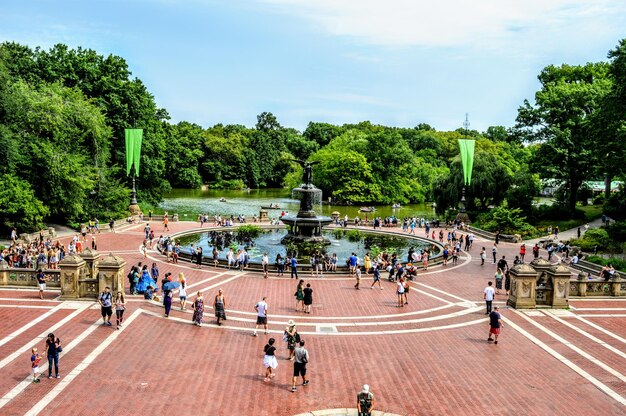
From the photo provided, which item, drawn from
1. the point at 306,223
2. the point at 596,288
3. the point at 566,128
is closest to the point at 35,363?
the point at 596,288

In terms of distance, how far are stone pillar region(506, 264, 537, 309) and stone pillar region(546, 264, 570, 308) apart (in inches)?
33.3

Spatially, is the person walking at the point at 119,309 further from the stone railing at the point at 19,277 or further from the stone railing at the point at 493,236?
the stone railing at the point at 493,236

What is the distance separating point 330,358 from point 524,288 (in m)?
10.2

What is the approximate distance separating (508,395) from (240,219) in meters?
40.3

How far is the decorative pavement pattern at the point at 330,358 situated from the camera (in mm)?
13016

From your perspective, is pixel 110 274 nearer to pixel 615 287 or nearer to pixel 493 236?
pixel 615 287

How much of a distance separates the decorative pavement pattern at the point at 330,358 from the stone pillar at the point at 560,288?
60cm

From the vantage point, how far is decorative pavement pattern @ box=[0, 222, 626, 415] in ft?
42.7

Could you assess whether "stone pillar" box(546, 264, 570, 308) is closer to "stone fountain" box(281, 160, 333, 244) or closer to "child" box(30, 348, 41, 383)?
"stone fountain" box(281, 160, 333, 244)

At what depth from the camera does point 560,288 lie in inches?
878

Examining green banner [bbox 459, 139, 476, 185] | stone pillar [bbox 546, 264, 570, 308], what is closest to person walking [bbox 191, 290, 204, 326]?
stone pillar [bbox 546, 264, 570, 308]

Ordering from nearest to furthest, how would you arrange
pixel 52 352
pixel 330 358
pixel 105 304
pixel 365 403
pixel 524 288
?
pixel 365 403 → pixel 52 352 → pixel 330 358 → pixel 105 304 → pixel 524 288

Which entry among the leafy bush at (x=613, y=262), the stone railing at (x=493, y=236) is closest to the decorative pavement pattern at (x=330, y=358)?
the leafy bush at (x=613, y=262)

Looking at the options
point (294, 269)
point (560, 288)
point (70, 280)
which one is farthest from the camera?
point (294, 269)
